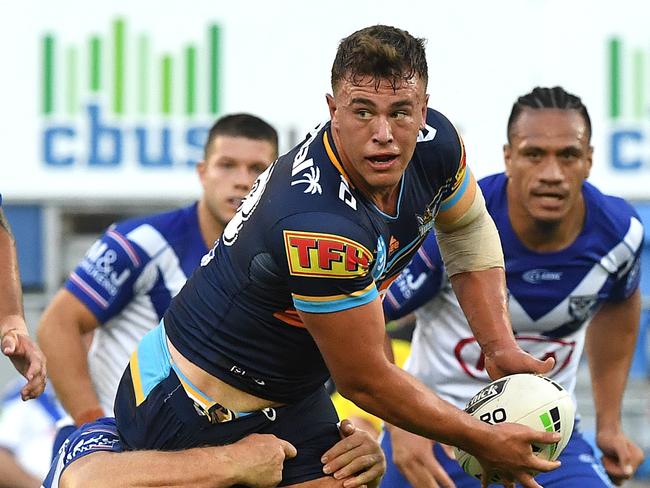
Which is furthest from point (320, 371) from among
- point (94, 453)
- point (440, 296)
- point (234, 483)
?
point (440, 296)

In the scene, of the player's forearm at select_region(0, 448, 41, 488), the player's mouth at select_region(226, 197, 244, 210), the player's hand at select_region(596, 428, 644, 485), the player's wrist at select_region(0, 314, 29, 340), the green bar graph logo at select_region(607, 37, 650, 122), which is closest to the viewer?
the player's wrist at select_region(0, 314, 29, 340)

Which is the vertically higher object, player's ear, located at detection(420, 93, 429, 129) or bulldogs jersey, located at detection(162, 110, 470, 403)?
player's ear, located at detection(420, 93, 429, 129)

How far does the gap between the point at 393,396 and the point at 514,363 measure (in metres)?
0.59

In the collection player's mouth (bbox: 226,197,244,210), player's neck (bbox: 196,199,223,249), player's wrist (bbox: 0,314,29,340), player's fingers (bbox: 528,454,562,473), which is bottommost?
player's fingers (bbox: 528,454,562,473)

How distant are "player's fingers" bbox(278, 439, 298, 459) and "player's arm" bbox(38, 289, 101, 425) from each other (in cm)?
174

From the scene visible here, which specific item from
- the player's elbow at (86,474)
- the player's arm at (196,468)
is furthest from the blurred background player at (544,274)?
the player's elbow at (86,474)

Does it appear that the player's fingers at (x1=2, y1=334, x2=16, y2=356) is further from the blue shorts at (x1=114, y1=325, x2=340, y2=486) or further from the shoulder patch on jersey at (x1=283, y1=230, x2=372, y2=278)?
the shoulder patch on jersey at (x1=283, y1=230, x2=372, y2=278)

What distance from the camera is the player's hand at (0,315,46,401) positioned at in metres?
4.58

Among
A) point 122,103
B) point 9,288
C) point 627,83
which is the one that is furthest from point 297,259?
point 627,83

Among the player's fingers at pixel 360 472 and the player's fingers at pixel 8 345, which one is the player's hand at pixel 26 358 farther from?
the player's fingers at pixel 360 472

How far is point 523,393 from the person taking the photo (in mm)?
4469

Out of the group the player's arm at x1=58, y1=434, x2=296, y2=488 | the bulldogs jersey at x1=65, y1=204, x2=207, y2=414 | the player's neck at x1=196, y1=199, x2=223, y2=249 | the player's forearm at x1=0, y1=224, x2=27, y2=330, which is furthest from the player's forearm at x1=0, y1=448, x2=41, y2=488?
the player's arm at x1=58, y1=434, x2=296, y2=488

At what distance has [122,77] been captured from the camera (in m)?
9.19

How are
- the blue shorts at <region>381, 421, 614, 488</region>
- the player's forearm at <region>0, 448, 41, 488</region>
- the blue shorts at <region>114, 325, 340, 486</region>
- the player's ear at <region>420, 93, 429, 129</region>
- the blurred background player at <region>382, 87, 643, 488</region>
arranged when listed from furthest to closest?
the player's forearm at <region>0, 448, 41, 488</region> → the blurred background player at <region>382, 87, 643, 488</region> → the blue shorts at <region>381, 421, 614, 488</region> → the blue shorts at <region>114, 325, 340, 486</region> → the player's ear at <region>420, 93, 429, 129</region>
